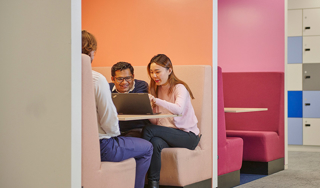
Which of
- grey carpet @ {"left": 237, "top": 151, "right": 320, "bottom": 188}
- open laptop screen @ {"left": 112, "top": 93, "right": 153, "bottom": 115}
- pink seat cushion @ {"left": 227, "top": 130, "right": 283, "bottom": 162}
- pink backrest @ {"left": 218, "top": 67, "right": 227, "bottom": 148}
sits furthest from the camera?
pink seat cushion @ {"left": 227, "top": 130, "right": 283, "bottom": 162}

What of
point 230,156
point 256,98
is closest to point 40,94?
point 230,156

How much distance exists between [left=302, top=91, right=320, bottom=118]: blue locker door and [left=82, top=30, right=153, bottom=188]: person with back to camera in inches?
173

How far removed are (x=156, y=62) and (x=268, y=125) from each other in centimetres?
199

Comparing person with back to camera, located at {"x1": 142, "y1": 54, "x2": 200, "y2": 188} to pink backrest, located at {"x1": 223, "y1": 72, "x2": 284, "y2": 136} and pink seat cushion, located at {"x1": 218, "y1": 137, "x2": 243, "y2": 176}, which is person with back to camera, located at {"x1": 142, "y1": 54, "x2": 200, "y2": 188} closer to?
pink seat cushion, located at {"x1": 218, "y1": 137, "x2": 243, "y2": 176}

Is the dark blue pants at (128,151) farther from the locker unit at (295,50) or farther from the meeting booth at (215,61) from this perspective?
the locker unit at (295,50)

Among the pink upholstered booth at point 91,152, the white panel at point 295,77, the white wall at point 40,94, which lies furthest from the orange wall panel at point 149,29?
the white panel at point 295,77

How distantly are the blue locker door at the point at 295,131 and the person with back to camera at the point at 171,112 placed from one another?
3599mm

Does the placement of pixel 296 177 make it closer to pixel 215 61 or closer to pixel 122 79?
pixel 215 61

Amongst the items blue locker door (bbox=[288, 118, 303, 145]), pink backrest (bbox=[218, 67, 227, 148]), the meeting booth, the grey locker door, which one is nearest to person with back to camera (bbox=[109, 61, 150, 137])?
the meeting booth

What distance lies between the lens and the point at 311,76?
19.3 feet

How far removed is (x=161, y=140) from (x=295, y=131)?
396cm

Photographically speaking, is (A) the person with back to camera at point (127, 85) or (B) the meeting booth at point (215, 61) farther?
(B) the meeting booth at point (215, 61)

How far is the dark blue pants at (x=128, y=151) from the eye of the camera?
6.58ft

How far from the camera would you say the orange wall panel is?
3.17 meters
